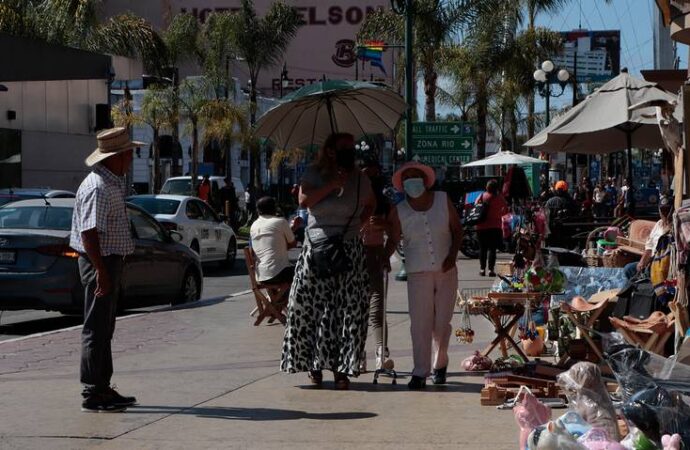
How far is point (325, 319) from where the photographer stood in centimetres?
924

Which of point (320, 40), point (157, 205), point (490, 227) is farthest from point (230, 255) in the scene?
point (320, 40)

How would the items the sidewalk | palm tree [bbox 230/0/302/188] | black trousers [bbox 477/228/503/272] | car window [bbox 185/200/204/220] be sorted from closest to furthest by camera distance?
the sidewalk → black trousers [bbox 477/228/503/272] → car window [bbox 185/200/204/220] → palm tree [bbox 230/0/302/188]

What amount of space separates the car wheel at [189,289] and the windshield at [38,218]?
90.7 inches

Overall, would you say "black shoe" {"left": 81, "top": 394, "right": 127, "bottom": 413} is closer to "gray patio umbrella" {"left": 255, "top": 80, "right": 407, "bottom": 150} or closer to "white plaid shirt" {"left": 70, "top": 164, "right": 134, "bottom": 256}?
"white plaid shirt" {"left": 70, "top": 164, "right": 134, "bottom": 256}

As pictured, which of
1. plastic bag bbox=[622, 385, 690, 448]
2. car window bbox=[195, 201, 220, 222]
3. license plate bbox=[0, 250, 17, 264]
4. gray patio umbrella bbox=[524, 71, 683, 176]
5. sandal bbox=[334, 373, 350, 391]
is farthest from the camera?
car window bbox=[195, 201, 220, 222]

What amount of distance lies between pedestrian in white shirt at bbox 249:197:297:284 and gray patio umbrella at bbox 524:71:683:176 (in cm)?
395

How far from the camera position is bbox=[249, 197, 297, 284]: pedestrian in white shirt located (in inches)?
541

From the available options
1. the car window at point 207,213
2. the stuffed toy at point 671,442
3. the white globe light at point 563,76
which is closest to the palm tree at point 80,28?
the car window at point 207,213

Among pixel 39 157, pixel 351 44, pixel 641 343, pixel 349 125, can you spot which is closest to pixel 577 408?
pixel 641 343

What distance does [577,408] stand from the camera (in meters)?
6.71

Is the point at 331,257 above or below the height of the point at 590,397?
above

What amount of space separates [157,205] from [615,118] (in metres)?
11.7

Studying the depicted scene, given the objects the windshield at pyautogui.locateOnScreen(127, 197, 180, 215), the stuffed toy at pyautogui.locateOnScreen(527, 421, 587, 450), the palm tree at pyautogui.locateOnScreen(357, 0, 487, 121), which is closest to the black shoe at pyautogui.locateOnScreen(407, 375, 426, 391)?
the stuffed toy at pyautogui.locateOnScreen(527, 421, 587, 450)

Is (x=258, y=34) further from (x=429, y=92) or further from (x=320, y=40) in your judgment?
(x=320, y=40)
